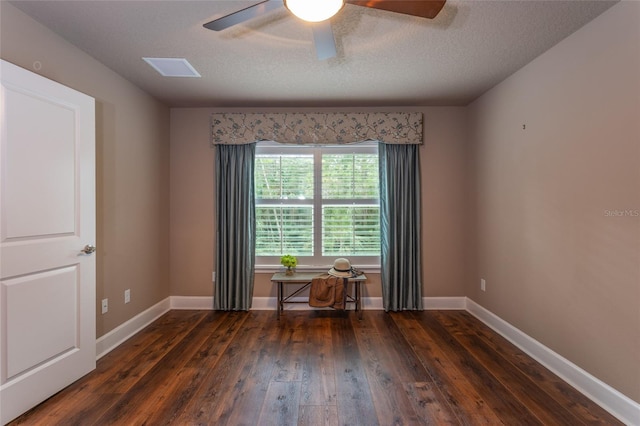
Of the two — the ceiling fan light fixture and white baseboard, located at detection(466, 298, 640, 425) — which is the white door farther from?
white baseboard, located at detection(466, 298, 640, 425)

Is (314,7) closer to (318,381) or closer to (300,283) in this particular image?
(318,381)

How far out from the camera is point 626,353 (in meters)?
1.78

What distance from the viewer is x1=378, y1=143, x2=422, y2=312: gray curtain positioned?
361cm

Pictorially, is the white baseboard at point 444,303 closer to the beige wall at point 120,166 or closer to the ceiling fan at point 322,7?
the ceiling fan at point 322,7

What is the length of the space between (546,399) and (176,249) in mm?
3827

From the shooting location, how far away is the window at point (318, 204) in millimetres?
3777

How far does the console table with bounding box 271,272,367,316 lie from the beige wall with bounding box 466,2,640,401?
144 centimetres

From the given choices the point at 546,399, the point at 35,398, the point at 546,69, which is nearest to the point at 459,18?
the point at 546,69

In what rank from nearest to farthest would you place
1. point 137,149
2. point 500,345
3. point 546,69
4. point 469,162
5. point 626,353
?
point 626,353 → point 546,69 → point 500,345 → point 137,149 → point 469,162

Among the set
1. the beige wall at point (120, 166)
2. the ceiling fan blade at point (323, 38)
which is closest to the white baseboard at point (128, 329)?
the beige wall at point (120, 166)

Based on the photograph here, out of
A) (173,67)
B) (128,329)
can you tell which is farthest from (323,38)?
(128,329)

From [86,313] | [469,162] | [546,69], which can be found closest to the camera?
[86,313]

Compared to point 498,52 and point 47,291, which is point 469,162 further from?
point 47,291

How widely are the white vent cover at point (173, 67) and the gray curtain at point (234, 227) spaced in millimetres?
1016
